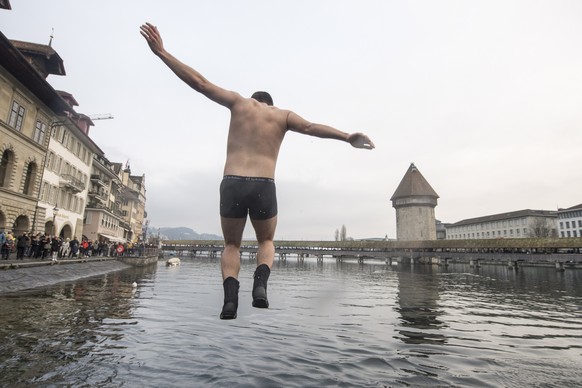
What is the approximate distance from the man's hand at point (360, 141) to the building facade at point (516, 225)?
368ft

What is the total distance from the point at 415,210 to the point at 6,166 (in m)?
85.7

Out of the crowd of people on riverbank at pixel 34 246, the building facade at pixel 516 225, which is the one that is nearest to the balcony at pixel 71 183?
the crowd of people on riverbank at pixel 34 246

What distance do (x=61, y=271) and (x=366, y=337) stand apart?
22166mm

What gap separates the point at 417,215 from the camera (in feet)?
296

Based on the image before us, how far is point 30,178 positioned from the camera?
30.2 metres

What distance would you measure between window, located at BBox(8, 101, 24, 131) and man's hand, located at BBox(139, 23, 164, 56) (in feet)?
101

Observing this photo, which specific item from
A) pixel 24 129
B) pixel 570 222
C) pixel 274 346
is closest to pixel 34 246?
pixel 24 129

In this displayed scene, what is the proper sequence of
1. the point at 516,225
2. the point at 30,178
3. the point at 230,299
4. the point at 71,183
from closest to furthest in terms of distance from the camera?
the point at 230,299 → the point at 30,178 → the point at 71,183 → the point at 516,225

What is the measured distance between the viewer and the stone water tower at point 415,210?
291ft

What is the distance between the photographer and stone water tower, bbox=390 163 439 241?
88.8 metres

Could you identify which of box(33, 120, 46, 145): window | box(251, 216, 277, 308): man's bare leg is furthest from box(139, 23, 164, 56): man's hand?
box(33, 120, 46, 145): window

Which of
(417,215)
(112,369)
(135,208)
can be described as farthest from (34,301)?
(417,215)

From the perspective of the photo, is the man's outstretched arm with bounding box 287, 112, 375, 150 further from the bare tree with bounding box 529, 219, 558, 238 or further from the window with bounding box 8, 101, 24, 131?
the bare tree with bounding box 529, 219, 558, 238

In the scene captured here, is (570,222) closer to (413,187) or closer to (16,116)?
(413,187)
